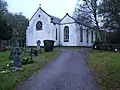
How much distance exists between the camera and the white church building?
62.0m

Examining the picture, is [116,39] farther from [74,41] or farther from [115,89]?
[115,89]

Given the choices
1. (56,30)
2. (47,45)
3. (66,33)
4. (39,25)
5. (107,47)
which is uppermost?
(39,25)

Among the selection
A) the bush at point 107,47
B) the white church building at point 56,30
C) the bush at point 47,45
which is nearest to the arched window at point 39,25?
the white church building at point 56,30

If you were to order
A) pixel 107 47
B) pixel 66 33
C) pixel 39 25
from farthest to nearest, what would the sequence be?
pixel 39 25, pixel 66 33, pixel 107 47

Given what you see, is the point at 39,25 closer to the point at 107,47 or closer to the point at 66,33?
the point at 66,33

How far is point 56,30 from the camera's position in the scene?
64062 millimetres

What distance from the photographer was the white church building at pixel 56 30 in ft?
204

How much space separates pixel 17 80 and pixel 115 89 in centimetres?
546

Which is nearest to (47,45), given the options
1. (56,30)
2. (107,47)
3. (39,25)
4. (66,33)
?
(107,47)

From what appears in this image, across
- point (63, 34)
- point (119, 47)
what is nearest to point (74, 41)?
point (63, 34)

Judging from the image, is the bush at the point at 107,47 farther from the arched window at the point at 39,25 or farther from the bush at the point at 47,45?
the arched window at the point at 39,25

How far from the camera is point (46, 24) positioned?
63.7m

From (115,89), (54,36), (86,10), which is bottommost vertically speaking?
(115,89)

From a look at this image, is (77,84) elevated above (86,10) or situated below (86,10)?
below
